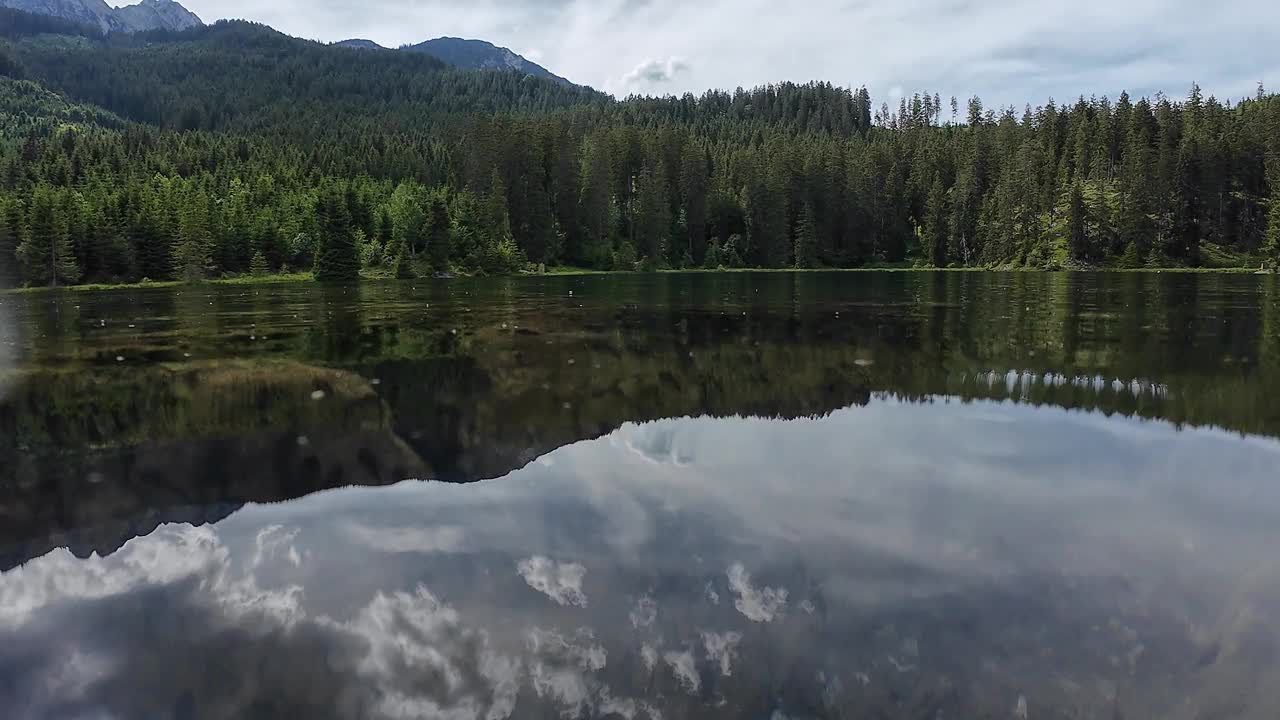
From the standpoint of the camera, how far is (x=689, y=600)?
7715 mm

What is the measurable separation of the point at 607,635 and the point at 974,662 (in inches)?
120

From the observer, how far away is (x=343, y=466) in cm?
1270

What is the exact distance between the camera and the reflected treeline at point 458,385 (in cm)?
1234

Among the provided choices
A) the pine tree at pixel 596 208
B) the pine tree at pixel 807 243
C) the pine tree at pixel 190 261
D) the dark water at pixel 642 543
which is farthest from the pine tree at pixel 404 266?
the dark water at pixel 642 543

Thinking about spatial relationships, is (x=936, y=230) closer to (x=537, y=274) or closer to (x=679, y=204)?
(x=679, y=204)

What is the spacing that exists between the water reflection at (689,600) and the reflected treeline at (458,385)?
192cm

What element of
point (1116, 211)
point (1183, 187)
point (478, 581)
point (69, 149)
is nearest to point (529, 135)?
point (1116, 211)

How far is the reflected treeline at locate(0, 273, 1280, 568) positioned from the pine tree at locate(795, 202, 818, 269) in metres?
109

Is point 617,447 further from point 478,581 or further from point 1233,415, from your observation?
point 1233,415

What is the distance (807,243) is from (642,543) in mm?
144509

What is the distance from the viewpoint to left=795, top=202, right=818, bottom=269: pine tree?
5837 inches

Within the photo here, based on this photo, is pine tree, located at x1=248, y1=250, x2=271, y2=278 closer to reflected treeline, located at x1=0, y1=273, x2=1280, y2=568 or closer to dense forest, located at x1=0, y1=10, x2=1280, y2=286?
dense forest, located at x1=0, y1=10, x2=1280, y2=286

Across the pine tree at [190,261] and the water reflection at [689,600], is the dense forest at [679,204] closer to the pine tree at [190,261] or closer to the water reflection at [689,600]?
the pine tree at [190,261]

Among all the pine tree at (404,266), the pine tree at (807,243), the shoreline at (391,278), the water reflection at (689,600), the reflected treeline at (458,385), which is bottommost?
the water reflection at (689,600)
